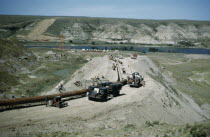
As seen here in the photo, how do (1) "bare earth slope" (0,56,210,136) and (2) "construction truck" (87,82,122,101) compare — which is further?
(2) "construction truck" (87,82,122,101)

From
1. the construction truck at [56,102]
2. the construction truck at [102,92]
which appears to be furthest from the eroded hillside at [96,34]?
the construction truck at [56,102]

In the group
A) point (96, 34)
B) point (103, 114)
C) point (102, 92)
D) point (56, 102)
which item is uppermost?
point (96, 34)

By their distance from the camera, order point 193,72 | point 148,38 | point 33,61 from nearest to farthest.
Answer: point 33,61 → point 193,72 → point 148,38

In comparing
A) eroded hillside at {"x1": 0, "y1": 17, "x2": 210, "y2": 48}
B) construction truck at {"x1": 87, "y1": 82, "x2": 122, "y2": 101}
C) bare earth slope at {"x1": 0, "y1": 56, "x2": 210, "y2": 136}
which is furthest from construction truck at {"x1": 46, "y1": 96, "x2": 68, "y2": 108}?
eroded hillside at {"x1": 0, "y1": 17, "x2": 210, "y2": 48}

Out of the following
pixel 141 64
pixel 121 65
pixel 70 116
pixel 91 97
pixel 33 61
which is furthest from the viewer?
pixel 33 61

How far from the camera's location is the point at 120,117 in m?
21.5

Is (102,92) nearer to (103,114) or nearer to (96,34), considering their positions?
(103,114)

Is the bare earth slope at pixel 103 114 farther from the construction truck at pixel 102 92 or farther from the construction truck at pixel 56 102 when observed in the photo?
the construction truck at pixel 102 92

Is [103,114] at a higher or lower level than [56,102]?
lower

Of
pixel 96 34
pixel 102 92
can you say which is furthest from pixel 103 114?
pixel 96 34

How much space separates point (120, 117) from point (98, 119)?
7.86 feet

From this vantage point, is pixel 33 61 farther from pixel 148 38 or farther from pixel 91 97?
pixel 148 38

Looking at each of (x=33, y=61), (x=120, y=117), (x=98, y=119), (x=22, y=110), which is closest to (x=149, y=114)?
(x=120, y=117)

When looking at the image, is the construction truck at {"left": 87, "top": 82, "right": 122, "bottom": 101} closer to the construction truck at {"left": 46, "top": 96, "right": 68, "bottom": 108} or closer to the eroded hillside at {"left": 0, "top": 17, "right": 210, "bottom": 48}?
the construction truck at {"left": 46, "top": 96, "right": 68, "bottom": 108}
